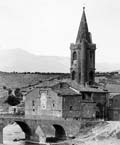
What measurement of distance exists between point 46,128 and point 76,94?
884 cm

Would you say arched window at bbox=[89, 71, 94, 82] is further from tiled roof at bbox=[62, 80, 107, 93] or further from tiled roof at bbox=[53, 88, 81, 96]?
tiled roof at bbox=[53, 88, 81, 96]

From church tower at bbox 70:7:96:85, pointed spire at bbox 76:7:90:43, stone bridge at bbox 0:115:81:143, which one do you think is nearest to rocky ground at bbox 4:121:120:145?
stone bridge at bbox 0:115:81:143

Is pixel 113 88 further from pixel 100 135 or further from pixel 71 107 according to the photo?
pixel 100 135

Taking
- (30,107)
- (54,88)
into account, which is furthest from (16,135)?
(54,88)

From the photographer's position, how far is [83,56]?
320ft

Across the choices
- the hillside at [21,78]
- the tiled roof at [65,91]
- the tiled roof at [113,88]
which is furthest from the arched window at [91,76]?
the hillside at [21,78]

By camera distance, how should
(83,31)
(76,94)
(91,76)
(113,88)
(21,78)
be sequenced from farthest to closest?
(21,78)
(113,88)
(91,76)
(83,31)
(76,94)

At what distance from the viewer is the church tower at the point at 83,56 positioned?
97.4 metres

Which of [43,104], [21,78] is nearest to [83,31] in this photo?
[43,104]

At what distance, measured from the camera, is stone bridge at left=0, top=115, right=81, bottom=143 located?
80438 millimetres

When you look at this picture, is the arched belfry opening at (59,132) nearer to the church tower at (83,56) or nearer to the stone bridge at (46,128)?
the stone bridge at (46,128)

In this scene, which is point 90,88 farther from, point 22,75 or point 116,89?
point 22,75

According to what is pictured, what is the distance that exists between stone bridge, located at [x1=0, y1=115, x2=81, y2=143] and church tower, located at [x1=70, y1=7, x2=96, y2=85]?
14042mm

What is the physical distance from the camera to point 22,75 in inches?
7446
